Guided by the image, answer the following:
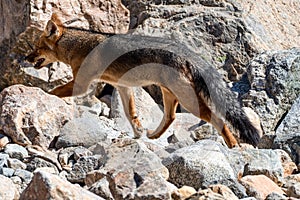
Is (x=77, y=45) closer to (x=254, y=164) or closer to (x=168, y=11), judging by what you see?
(x=168, y=11)

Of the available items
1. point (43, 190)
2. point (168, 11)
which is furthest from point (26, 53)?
point (43, 190)

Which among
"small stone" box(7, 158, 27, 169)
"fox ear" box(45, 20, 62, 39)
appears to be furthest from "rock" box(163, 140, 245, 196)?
"fox ear" box(45, 20, 62, 39)

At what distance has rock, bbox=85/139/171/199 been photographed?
12.4 ft

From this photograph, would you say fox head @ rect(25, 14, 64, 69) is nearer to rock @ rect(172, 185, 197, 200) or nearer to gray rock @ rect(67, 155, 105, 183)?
gray rock @ rect(67, 155, 105, 183)

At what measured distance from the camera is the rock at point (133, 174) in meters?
3.78

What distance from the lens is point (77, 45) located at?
7.03 meters

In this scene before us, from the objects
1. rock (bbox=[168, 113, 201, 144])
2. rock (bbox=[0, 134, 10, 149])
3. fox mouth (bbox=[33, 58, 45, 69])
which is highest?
rock (bbox=[0, 134, 10, 149])

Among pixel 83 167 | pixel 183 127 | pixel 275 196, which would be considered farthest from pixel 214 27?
pixel 275 196

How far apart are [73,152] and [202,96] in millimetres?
1268

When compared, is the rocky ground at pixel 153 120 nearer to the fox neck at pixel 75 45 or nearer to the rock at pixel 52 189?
the rock at pixel 52 189

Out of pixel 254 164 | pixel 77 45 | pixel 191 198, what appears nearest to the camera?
pixel 191 198

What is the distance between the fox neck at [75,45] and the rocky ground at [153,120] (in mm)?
417

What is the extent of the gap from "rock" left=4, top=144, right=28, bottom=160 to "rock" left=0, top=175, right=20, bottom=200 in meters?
1.18

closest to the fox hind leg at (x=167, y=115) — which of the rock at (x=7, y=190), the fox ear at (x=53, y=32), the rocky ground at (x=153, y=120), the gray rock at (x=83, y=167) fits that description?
the rocky ground at (x=153, y=120)
